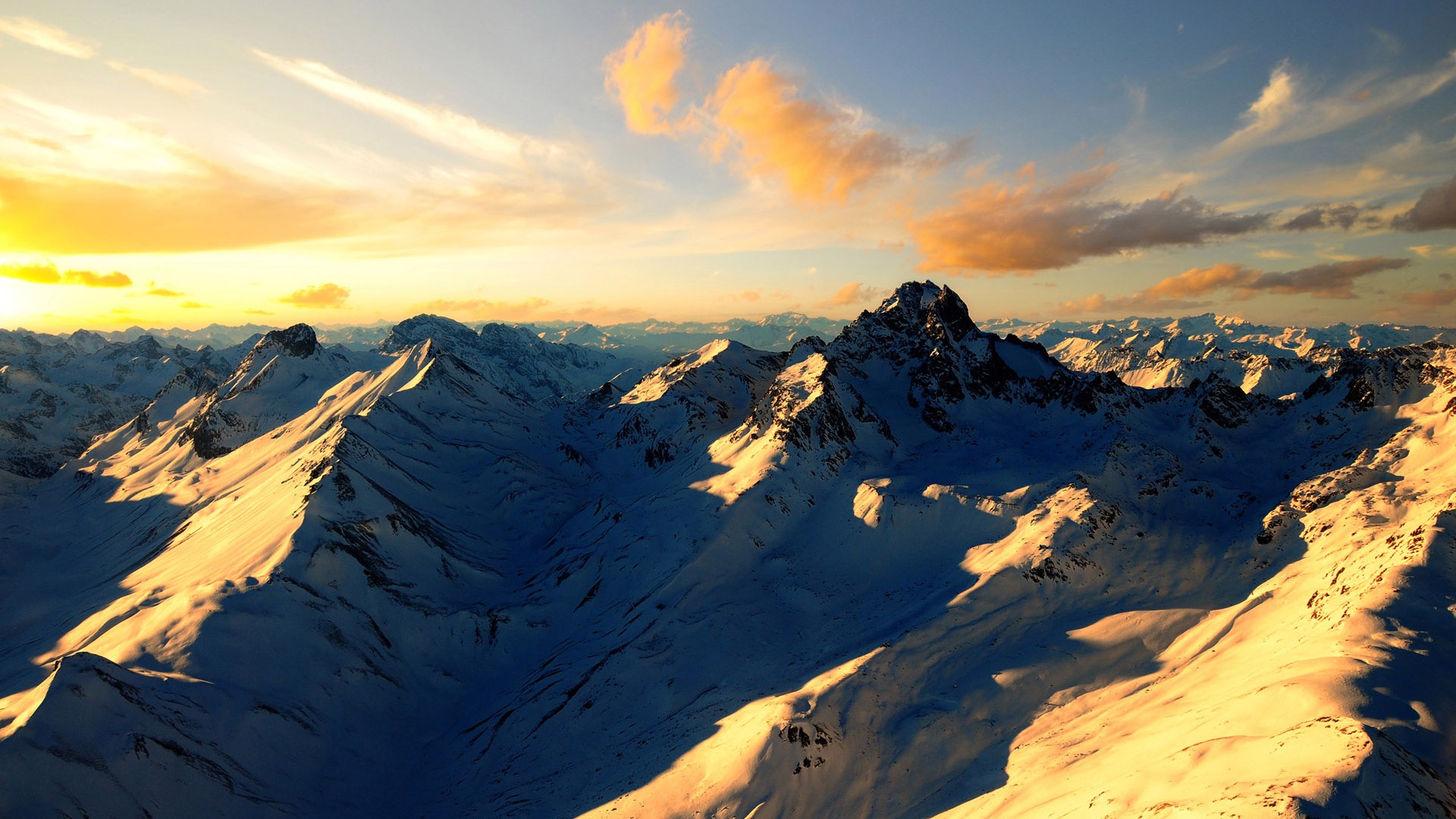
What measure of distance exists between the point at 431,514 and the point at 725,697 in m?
103

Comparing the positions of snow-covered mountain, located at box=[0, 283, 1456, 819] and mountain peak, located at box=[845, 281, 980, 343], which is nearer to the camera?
snow-covered mountain, located at box=[0, 283, 1456, 819]

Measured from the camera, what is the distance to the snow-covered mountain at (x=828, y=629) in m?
63.5

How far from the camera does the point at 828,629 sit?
10069 cm

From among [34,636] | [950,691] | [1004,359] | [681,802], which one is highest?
[1004,359]

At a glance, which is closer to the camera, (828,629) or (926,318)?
(828,629)

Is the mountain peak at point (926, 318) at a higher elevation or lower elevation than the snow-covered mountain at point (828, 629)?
higher

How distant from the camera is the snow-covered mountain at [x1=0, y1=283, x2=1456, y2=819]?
63.5m

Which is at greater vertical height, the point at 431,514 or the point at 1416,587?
the point at 1416,587

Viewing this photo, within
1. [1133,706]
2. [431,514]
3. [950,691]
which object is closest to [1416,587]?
[1133,706]

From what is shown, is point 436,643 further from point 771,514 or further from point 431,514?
point 771,514

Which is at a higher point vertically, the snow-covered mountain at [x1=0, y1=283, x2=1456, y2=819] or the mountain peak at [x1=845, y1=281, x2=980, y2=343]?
the mountain peak at [x1=845, y1=281, x2=980, y2=343]

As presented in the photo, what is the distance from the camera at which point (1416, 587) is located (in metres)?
71.0

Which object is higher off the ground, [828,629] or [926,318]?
[926,318]

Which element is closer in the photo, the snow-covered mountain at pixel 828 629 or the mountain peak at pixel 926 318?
the snow-covered mountain at pixel 828 629
